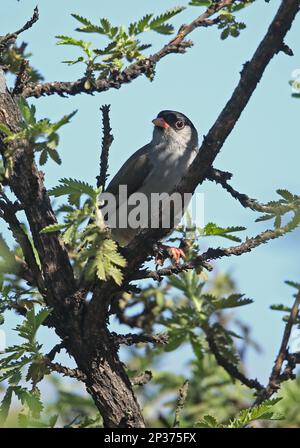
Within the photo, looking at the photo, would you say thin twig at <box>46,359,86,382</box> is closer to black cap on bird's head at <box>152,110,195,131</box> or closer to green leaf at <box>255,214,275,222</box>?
green leaf at <box>255,214,275,222</box>

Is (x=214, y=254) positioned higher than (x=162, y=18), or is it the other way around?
(x=162, y=18)

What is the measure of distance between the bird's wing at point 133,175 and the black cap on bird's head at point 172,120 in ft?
2.56

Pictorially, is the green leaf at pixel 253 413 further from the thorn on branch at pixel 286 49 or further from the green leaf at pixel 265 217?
the thorn on branch at pixel 286 49

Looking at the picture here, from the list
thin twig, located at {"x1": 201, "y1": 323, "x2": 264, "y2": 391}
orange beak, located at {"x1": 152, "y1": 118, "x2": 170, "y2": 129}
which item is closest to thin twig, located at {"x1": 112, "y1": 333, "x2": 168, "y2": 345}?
thin twig, located at {"x1": 201, "y1": 323, "x2": 264, "y2": 391}

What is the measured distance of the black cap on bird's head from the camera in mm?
8336

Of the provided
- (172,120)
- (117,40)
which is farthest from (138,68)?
(172,120)

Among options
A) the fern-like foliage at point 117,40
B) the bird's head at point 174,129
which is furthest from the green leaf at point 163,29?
the bird's head at point 174,129

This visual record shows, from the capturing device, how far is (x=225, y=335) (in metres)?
5.24

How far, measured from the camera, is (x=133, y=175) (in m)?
7.35

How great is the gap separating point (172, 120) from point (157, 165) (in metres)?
1.12

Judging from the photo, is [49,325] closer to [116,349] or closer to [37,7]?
[116,349]

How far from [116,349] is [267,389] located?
856 millimetres

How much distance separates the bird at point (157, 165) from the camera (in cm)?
690

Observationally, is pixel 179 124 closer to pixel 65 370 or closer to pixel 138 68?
pixel 138 68
